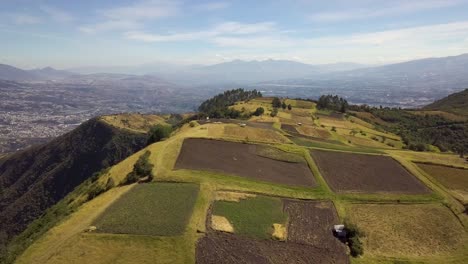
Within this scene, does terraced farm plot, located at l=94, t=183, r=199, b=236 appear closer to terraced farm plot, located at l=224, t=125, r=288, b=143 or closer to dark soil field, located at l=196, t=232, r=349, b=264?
dark soil field, located at l=196, t=232, r=349, b=264

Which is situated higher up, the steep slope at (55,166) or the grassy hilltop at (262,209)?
the grassy hilltop at (262,209)

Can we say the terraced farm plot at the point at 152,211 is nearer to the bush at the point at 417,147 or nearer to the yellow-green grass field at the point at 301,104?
the bush at the point at 417,147

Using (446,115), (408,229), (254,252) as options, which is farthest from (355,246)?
(446,115)

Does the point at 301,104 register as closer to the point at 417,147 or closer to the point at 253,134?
the point at 417,147

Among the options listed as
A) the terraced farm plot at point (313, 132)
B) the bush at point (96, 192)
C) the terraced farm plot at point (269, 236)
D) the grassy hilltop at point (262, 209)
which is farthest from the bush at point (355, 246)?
the terraced farm plot at point (313, 132)

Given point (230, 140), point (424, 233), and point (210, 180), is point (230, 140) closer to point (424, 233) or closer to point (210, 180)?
point (210, 180)

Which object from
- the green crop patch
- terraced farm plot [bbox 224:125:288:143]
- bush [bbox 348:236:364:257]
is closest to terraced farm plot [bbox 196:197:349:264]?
the green crop patch
